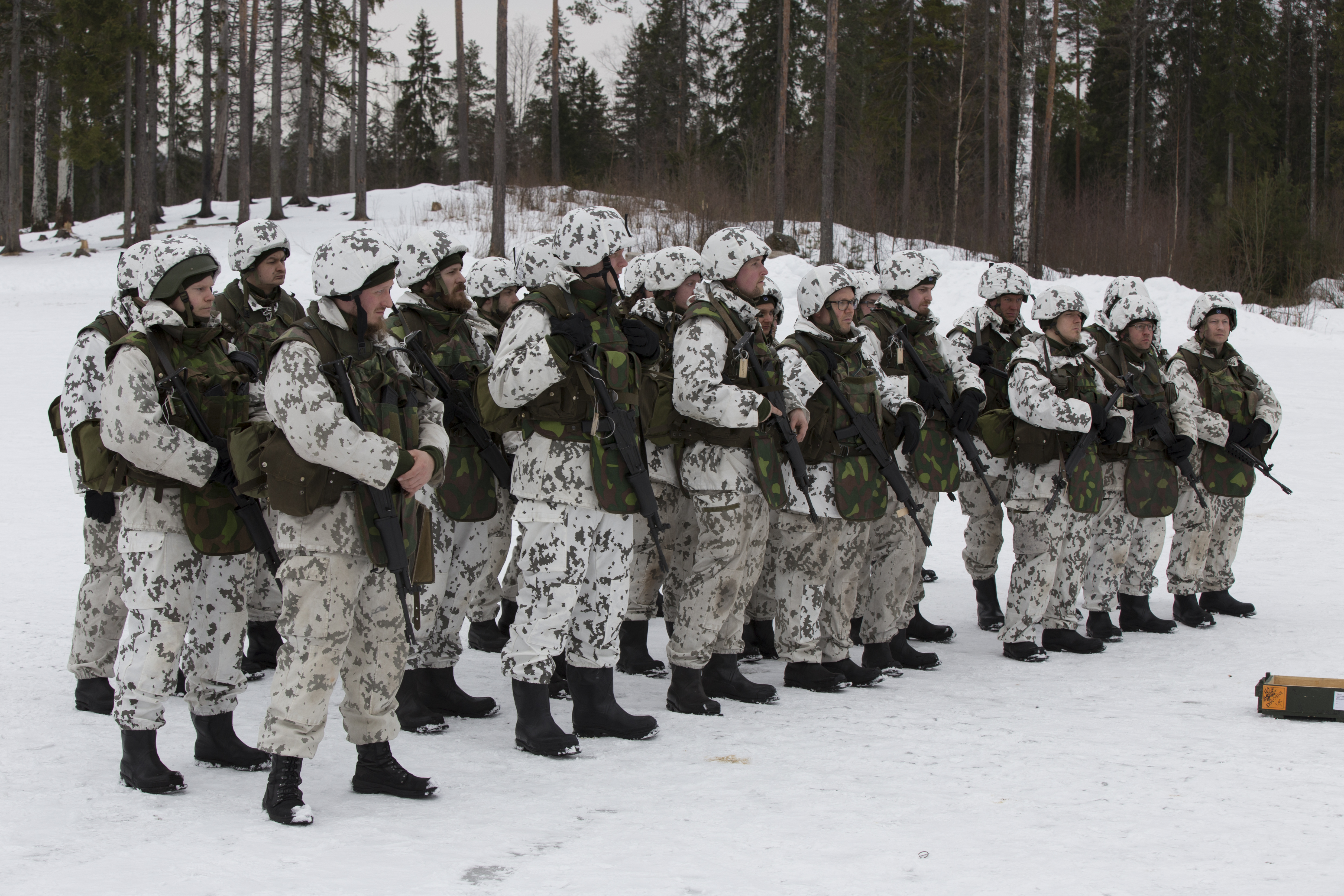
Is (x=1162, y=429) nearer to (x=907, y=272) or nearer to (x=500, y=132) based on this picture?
(x=907, y=272)

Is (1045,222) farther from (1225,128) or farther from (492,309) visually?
(492,309)

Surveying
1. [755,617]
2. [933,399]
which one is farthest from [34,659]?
[933,399]

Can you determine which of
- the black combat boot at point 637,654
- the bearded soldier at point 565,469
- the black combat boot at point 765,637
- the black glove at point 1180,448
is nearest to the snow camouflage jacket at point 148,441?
the bearded soldier at point 565,469

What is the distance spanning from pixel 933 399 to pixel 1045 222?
27.1 metres

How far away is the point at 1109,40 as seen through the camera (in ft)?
129

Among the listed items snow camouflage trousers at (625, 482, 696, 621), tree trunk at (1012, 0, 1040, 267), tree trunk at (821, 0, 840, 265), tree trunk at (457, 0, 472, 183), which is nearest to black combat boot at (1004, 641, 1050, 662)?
snow camouflage trousers at (625, 482, 696, 621)

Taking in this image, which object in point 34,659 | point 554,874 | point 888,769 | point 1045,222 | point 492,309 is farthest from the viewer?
point 1045,222

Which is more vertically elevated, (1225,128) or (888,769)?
(1225,128)

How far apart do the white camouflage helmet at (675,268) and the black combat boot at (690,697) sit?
1.98m

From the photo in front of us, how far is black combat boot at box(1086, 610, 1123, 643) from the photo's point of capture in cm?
710

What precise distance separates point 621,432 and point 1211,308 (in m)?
5.01

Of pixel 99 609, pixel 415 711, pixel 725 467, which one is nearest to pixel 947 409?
pixel 725 467

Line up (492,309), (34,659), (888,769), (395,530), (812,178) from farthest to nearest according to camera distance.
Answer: (812,178) → (492,309) → (34,659) → (888,769) → (395,530)

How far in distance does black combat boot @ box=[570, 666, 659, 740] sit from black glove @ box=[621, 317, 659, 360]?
4.60 feet
